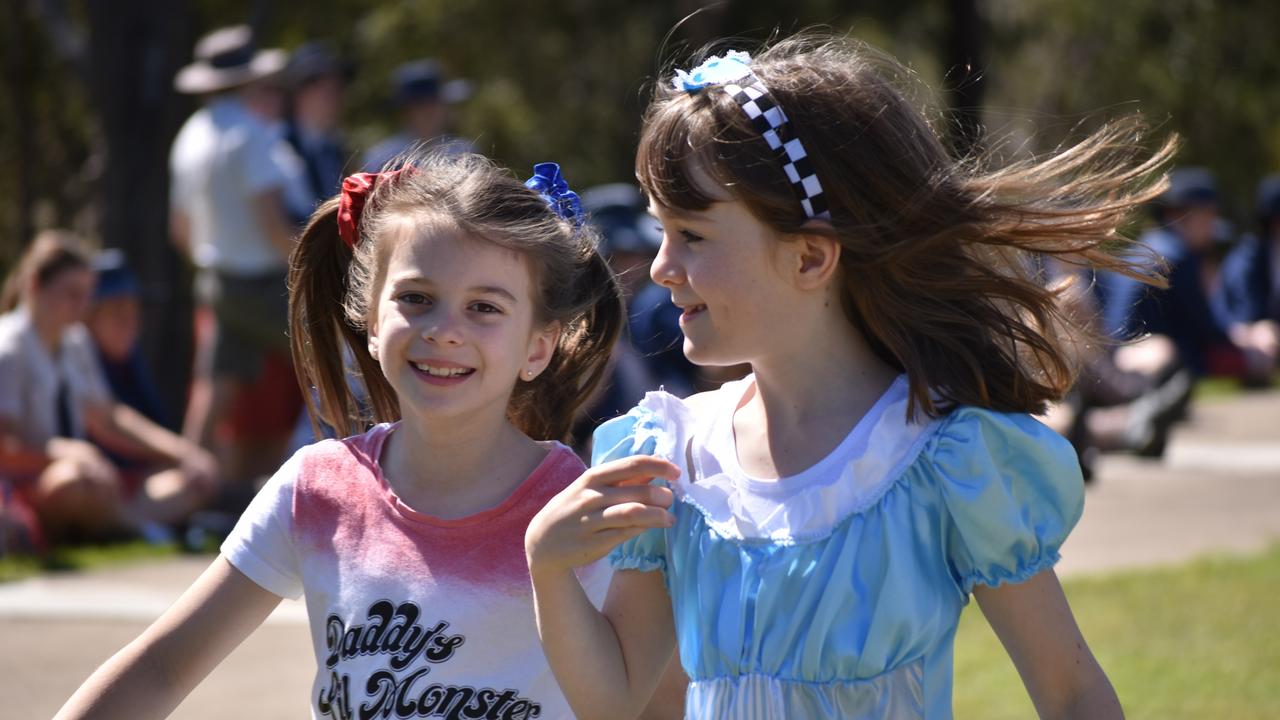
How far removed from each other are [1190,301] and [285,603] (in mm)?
6650

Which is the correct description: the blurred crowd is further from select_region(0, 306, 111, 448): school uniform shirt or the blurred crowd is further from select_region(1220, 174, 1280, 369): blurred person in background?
select_region(1220, 174, 1280, 369): blurred person in background

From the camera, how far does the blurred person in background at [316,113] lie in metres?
7.90

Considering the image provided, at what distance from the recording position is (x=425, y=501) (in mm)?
2574

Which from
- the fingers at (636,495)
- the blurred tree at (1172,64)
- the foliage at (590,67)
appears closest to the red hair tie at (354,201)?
the fingers at (636,495)

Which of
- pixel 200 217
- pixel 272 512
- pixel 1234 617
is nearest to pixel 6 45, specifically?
pixel 200 217

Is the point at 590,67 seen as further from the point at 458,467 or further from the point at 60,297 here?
Result: the point at 458,467

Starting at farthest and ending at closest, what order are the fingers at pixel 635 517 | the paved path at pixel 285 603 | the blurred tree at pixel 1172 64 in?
the blurred tree at pixel 1172 64 → the paved path at pixel 285 603 → the fingers at pixel 635 517

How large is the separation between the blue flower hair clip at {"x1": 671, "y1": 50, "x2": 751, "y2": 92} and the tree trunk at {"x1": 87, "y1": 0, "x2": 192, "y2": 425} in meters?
8.03

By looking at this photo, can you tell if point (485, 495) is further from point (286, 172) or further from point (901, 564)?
point (286, 172)

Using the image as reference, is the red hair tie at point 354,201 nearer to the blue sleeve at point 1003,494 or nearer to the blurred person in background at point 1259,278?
the blue sleeve at point 1003,494

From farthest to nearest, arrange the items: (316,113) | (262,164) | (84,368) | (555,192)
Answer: (316,113), (262,164), (84,368), (555,192)

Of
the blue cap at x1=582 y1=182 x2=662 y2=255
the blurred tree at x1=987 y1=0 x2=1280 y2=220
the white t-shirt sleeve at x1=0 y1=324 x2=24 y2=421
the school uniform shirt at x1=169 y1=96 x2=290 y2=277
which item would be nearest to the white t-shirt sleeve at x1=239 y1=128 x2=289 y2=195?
the school uniform shirt at x1=169 y1=96 x2=290 y2=277

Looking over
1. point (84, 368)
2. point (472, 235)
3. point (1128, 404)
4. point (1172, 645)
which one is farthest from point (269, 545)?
point (1128, 404)

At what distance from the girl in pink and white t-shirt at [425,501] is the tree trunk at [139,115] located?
759 cm
